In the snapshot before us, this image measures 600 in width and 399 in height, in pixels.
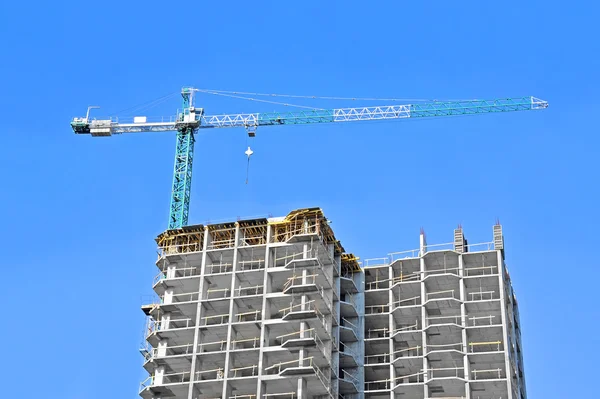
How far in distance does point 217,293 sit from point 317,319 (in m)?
13.5

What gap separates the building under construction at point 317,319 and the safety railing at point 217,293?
0.11 m

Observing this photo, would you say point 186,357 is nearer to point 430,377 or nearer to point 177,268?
point 177,268

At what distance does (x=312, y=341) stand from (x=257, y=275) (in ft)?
38.7

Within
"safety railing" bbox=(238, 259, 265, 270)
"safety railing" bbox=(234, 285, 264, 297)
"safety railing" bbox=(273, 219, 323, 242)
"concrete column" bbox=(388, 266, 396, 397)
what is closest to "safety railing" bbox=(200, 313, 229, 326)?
"safety railing" bbox=(234, 285, 264, 297)

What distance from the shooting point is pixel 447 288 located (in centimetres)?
13388

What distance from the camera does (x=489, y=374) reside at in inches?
5025

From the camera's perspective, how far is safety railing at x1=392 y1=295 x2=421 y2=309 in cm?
13488

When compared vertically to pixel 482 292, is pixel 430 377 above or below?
below

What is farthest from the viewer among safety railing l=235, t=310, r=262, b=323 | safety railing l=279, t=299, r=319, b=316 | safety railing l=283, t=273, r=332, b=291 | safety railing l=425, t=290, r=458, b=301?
safety railing l=425, t=290, r=458, b=301

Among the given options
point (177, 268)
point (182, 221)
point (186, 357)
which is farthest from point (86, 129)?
point (186, 357)

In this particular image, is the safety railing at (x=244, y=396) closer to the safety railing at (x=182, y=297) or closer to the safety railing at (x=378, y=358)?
the safety railing at (x=182, y=297)

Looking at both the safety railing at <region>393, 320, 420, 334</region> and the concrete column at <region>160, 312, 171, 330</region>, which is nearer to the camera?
the concrete column at <region>160, 312, 171, 330</region>

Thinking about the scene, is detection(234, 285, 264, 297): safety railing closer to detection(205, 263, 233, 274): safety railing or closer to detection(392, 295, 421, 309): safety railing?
detection(205, 263, 233, 274): safety railing

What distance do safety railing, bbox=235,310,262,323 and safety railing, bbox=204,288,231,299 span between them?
3353 mm
